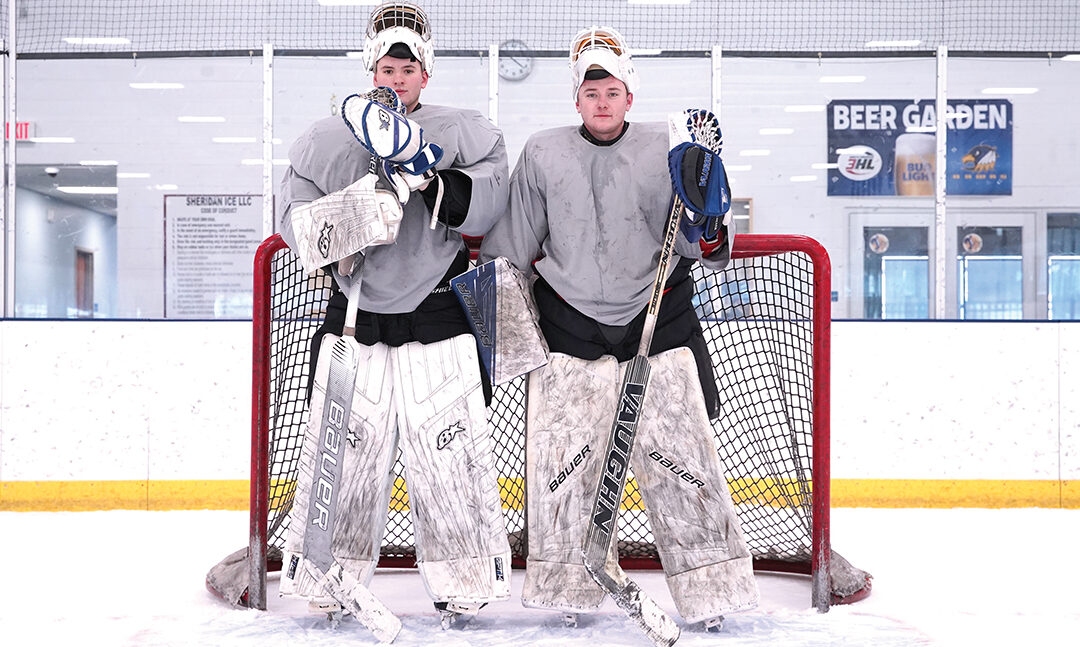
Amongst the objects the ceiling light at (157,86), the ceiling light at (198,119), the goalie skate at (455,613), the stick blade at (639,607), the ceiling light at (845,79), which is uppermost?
the ceiling light at (845,79)

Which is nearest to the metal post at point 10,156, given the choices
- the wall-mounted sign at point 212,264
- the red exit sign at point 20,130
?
the red exit sign at point 20,130

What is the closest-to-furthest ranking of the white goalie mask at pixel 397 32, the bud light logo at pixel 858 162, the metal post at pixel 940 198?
the white goalie mask at pixel 397 32 → the metal post at pixel 940 198 → the bud light logo at pixel 858 162

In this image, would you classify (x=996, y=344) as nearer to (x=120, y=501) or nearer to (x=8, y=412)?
(x=120, y=501)

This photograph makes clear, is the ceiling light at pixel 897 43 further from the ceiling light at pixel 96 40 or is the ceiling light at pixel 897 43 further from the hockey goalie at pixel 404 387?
the ceiling light at pixel 96 40

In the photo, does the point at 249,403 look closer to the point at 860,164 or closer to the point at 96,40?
the point at 96,40

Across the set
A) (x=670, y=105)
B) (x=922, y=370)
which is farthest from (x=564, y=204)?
(x=670, y=105)

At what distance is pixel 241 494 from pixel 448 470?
1751mm

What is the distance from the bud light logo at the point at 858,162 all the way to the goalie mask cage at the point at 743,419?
6.16ft

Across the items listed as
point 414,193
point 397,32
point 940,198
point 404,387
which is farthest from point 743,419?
point 940,198

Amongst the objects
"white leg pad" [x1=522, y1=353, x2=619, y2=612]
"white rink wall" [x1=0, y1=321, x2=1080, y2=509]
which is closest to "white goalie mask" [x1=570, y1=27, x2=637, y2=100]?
"white leg pad" [x1=522, y1=353, x2=619, y2=612]

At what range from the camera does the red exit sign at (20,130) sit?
3828mm

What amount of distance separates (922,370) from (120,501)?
2.86 meters

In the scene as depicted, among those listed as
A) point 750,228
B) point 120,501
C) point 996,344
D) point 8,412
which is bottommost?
point 120,501

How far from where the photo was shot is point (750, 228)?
15.6 feet
